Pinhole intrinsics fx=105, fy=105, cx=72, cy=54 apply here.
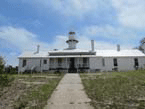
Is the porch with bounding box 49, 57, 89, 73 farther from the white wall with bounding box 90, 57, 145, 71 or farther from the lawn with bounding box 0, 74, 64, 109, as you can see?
the lawn with bounding box 0, 74, 64, 109

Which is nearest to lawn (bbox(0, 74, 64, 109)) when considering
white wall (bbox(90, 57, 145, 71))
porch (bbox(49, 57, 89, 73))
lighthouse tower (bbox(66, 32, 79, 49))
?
porch (bbox(49, 57, 89, 73))

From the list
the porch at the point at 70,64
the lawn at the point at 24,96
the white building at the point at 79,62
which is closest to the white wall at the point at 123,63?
the white building at the point at 79,62

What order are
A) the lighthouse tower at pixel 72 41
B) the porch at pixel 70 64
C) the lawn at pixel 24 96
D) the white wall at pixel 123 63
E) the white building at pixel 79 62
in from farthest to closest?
1. the lighthouse tower at pixel 72 41
2. the white wall at pixel 123 63
3. the white building at pixel 79 62
4. the porch at pixel 70 64
5. the lawn at pixel 24 96

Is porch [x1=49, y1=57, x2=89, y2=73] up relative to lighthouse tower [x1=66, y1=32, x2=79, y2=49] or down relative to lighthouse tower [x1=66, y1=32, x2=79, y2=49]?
down

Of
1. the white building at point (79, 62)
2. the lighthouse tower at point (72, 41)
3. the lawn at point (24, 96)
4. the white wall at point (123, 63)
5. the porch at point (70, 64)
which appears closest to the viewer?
the lawn at point (24, 96)

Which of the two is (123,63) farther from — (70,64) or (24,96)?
(24,96)

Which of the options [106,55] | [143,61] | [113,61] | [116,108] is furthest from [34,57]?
[143,61]

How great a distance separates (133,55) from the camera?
20234 mm

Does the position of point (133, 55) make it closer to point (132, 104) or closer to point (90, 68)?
point (90, 68)

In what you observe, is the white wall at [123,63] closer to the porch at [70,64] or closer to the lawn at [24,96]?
the porch at [70,64]

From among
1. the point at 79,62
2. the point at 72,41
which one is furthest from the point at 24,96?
the point at 72,41

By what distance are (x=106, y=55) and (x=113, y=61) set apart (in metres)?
1.70

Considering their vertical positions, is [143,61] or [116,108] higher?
[143,61]

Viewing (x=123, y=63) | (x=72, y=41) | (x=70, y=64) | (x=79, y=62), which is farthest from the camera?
(x=72, y=41)
